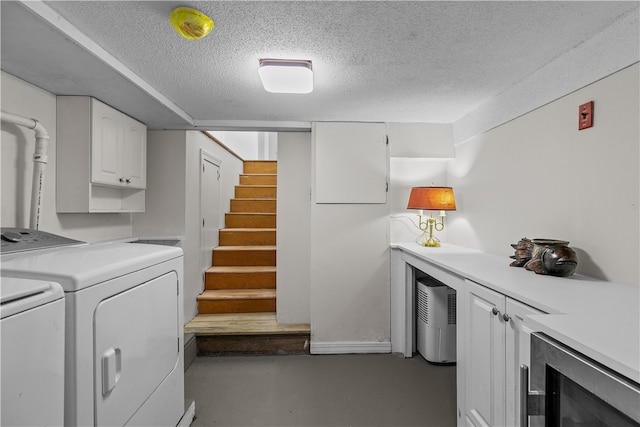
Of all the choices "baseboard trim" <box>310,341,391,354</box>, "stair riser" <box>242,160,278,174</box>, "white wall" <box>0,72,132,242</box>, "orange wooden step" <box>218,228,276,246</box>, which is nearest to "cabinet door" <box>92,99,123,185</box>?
"white wall" <box>0,72,132,242</box>

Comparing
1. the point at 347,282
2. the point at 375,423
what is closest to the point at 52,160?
the point at 347,282

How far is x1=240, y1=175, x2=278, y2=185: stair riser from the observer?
5.18 m

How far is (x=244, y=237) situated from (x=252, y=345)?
1573mm

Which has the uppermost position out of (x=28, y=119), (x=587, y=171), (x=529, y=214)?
(x=28, y=119)

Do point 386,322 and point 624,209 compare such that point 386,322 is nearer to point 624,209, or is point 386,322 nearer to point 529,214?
point 529,214

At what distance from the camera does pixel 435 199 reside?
2.60 metres

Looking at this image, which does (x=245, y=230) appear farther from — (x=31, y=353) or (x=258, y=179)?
(x=31, y=353)

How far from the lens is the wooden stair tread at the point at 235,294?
327 centimetres

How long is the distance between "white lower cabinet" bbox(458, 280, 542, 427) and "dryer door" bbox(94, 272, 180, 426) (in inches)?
55.8

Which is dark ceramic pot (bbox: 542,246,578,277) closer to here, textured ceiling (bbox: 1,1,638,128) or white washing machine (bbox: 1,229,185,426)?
textured ceiling (bbox: 1,1,638,128)

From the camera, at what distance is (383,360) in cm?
273

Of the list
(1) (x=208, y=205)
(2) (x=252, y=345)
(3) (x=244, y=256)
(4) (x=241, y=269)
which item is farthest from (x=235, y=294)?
(1) (x=208, y=205)

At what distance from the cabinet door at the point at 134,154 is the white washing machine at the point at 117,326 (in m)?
0.90

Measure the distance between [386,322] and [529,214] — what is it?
1.50 m
